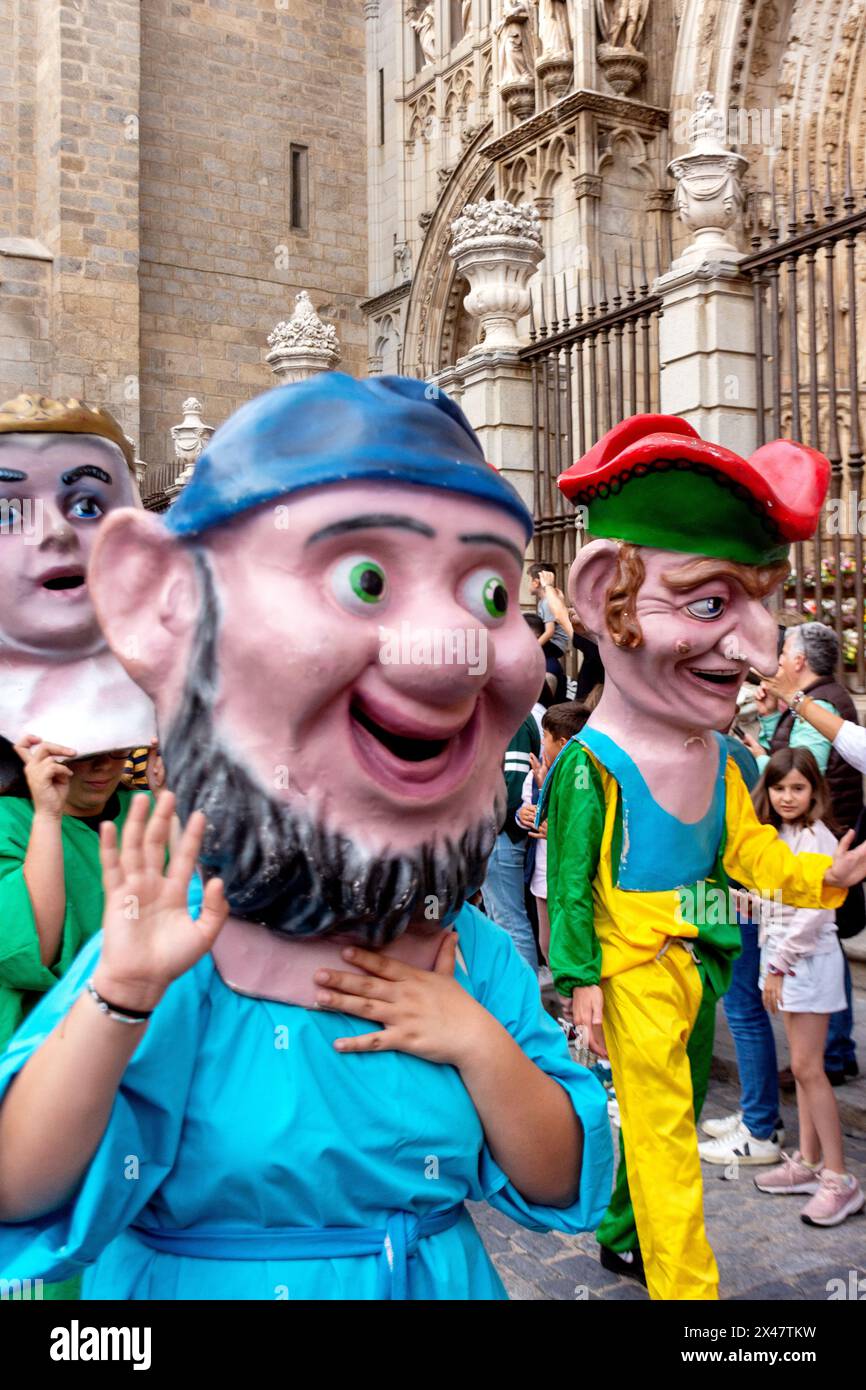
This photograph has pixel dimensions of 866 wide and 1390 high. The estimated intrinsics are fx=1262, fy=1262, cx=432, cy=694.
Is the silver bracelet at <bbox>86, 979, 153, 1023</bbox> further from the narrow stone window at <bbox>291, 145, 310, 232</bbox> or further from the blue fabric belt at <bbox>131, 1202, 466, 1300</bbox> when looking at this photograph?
the narrow stone window at <bbox>291, 145, 310, 232</bbox>

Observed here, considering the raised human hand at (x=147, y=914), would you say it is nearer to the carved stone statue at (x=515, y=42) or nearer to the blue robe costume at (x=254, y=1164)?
the blue robe costume at (x=254, y=1164)

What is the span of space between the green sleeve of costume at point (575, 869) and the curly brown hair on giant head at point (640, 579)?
354mm

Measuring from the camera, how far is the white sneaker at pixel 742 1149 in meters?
4.18

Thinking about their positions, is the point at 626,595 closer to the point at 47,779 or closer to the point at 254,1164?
the point at 47,779

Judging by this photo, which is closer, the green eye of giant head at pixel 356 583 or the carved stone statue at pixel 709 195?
the green eye of giant head at pixel 356 583

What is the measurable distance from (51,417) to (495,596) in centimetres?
108

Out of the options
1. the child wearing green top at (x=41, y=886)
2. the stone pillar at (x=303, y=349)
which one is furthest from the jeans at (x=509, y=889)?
the stone pillar at (x=303, y=349)

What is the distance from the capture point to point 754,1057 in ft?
13.8

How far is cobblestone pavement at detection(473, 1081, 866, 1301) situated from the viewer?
3.33 m

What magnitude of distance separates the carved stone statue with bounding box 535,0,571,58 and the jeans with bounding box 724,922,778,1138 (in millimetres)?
10400

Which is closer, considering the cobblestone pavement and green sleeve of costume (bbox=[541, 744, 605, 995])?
green sleeve of costume (bbox=[541, 744, 605, 995])

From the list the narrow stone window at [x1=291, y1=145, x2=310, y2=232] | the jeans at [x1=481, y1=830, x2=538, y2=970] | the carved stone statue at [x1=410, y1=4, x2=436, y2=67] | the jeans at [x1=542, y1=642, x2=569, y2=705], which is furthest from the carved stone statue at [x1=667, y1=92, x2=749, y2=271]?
the narrow stone window at [x1=291, y1=145, x2=310, y2=232]

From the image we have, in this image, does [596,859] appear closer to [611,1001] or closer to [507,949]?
[611,1001]

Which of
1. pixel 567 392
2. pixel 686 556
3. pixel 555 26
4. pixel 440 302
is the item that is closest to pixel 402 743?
pixel 686 556
